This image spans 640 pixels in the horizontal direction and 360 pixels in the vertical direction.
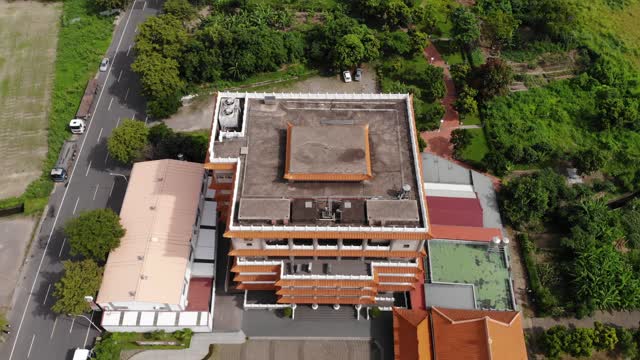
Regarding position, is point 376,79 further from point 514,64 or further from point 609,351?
point 609,351

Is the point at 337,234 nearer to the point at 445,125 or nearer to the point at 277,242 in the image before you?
the point at 277,242

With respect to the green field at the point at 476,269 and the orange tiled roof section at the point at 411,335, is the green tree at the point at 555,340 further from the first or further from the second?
the orange tiled roof section at the point at 411,335

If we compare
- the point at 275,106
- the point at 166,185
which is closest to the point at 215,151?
the point at 275,106

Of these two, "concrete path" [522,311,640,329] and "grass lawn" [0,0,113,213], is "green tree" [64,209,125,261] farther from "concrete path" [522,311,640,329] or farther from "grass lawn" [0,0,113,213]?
"concrete path" [522,311,640,329]

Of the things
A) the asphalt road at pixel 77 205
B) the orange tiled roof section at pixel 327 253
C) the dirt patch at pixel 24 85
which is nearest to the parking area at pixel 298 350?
the orange tiled roof section at pixel 327 253

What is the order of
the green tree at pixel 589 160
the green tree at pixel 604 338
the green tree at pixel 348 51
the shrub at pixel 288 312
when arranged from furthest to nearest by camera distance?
the green tree at pixel 348 51 < the green tree at pixel 589 160 < the shrub at pixel 288 312 < the green tree at pixel 604 338

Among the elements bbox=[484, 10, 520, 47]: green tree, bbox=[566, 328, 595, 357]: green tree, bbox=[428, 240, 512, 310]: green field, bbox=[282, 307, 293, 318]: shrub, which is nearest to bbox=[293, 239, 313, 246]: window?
bbox=[282, 307, 293, 318]: shrub
